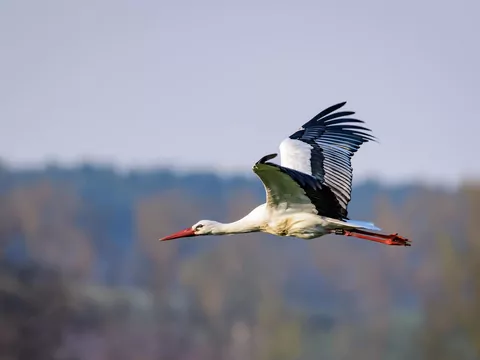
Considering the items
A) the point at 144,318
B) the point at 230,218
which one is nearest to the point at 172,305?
the point at 144,318

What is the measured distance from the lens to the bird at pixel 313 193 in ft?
32.5

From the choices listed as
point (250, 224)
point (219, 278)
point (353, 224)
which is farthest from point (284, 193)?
point (219, 278)

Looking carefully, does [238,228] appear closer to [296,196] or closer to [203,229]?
[203,229]

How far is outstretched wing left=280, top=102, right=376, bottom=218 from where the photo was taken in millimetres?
10188

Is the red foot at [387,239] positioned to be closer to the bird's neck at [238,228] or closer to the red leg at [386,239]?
the red leg at [386,239]

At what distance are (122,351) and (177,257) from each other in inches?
148

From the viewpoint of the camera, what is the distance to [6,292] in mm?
20406

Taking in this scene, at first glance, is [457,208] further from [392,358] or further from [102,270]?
[102,270]

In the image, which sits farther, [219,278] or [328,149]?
[219,278]

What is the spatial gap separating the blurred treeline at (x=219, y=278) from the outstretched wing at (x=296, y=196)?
421 inches

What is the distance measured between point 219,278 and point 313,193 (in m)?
14.4

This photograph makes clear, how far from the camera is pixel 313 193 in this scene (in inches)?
390

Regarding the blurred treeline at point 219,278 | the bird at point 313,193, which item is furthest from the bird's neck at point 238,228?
the blurred treeline at point 219,278

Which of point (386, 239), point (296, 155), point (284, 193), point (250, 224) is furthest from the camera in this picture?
point (386, 239)
